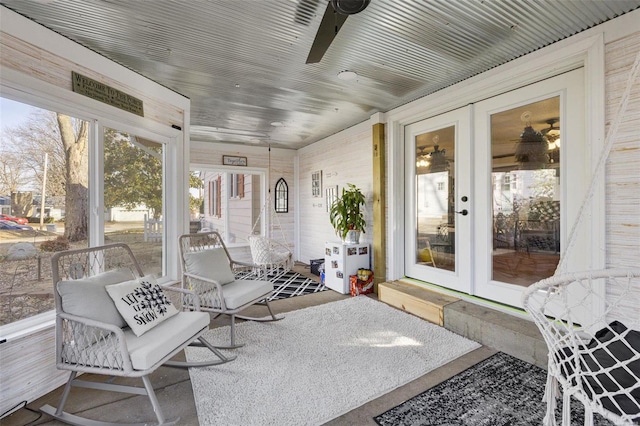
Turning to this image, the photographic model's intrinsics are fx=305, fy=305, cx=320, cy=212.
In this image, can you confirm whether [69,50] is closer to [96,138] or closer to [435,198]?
[96,138]

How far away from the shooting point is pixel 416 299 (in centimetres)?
337

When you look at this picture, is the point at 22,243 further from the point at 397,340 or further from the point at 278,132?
the point at 278,132

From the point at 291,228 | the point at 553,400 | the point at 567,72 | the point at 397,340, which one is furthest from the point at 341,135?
the point at 553,400

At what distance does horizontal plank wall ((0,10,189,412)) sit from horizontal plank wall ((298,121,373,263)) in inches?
126

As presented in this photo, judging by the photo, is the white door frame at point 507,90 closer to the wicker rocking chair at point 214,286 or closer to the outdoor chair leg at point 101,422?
the wicker rocking chair at point 214,286

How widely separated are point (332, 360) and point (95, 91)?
2.91 metres

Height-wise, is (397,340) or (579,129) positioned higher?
(579,129)

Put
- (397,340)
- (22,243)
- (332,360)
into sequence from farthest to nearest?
(397,340), (332,360), (22,243)

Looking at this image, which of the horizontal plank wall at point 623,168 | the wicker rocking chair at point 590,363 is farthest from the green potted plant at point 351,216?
the wicker rocking chair at point 590,363

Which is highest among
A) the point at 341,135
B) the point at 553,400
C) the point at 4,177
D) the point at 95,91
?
the point at 341,135

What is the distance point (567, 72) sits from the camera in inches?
98.7

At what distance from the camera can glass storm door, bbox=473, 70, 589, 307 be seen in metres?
2.51

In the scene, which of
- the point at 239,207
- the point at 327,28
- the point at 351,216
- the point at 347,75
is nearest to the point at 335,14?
the point at 327,28

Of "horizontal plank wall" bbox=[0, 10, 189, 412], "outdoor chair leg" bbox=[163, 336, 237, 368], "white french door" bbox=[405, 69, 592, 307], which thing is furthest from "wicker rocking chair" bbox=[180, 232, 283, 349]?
"white french door" bbox=[405, 69, 592, 307]
